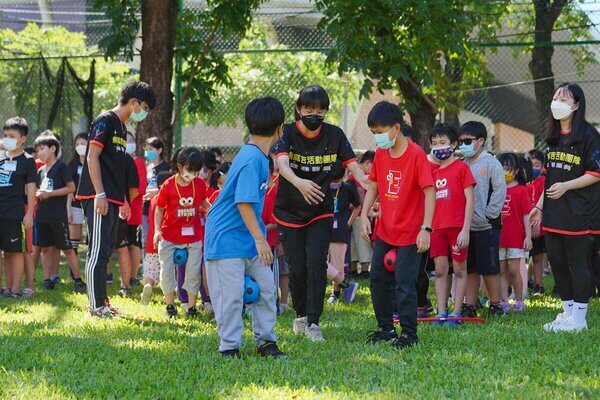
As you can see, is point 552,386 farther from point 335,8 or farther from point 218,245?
point 335,8

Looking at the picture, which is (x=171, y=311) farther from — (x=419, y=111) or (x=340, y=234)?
(x=419, y=111)

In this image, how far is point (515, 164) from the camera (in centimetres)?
918

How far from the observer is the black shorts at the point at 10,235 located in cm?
967

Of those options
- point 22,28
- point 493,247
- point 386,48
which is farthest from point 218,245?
point 22,28

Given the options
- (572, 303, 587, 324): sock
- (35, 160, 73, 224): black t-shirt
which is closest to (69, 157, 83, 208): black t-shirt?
(35, 160, 73, 224): black t-shirt

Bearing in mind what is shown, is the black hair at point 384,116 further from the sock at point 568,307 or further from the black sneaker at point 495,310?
the black sneaker at point 495,310

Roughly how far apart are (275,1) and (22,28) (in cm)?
842

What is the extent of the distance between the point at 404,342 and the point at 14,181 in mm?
5295

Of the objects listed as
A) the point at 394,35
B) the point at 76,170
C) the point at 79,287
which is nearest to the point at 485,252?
the point at 394,35

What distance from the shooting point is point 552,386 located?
5117mm

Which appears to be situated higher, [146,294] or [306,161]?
[306,161]

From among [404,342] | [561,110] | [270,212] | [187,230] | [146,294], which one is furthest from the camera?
[146,294]

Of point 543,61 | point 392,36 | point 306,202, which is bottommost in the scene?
point 306,202

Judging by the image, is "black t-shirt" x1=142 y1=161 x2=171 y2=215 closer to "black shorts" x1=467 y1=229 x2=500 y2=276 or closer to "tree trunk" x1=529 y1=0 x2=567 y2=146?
"black shorts" x1=467 y1=229 x2=500 y2=276
